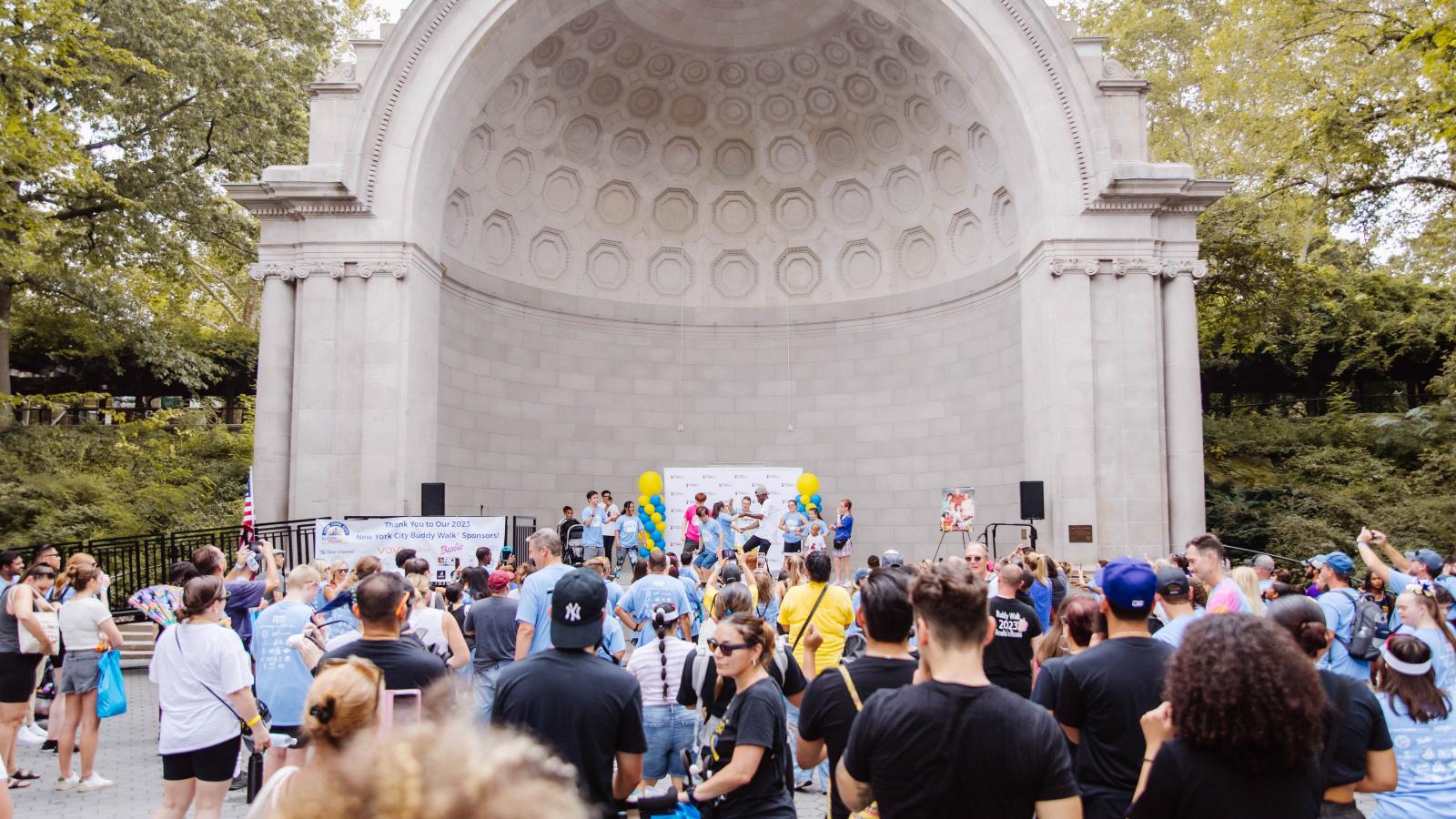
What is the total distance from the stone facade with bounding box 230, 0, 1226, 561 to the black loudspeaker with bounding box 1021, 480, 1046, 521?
0.57 meters

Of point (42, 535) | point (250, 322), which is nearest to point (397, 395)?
point (42, 535)

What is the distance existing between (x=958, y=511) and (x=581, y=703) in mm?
16332

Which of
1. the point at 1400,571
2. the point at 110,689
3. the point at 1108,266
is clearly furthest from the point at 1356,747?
the point at 1108,266

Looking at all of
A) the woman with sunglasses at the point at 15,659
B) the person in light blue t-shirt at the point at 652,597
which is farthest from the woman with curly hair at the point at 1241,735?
the woman with sunglasses at the point at 15,659

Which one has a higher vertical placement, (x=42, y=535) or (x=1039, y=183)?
(x=1039, y=183)

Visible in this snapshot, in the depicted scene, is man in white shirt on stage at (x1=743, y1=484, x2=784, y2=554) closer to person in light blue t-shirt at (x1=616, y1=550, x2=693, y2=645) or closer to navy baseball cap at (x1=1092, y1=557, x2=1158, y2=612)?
person in light blue t-shirt at (x1=616, y1=550, x2=693, y2=645)

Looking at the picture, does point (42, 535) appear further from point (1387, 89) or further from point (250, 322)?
point (1387, 89)

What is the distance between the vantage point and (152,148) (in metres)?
22.9

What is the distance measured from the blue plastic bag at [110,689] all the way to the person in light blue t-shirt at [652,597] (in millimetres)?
4240

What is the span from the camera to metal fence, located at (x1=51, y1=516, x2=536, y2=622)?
1658 cm

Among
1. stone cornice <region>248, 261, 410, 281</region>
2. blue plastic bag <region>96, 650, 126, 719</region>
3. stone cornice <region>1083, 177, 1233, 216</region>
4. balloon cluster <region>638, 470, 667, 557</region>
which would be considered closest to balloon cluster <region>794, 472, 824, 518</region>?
balloon cluster <region>638, 470, 667, 557</region>

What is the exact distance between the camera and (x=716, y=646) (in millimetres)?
4555

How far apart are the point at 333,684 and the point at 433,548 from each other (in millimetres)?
12162

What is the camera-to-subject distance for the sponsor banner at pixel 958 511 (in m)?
19.4
